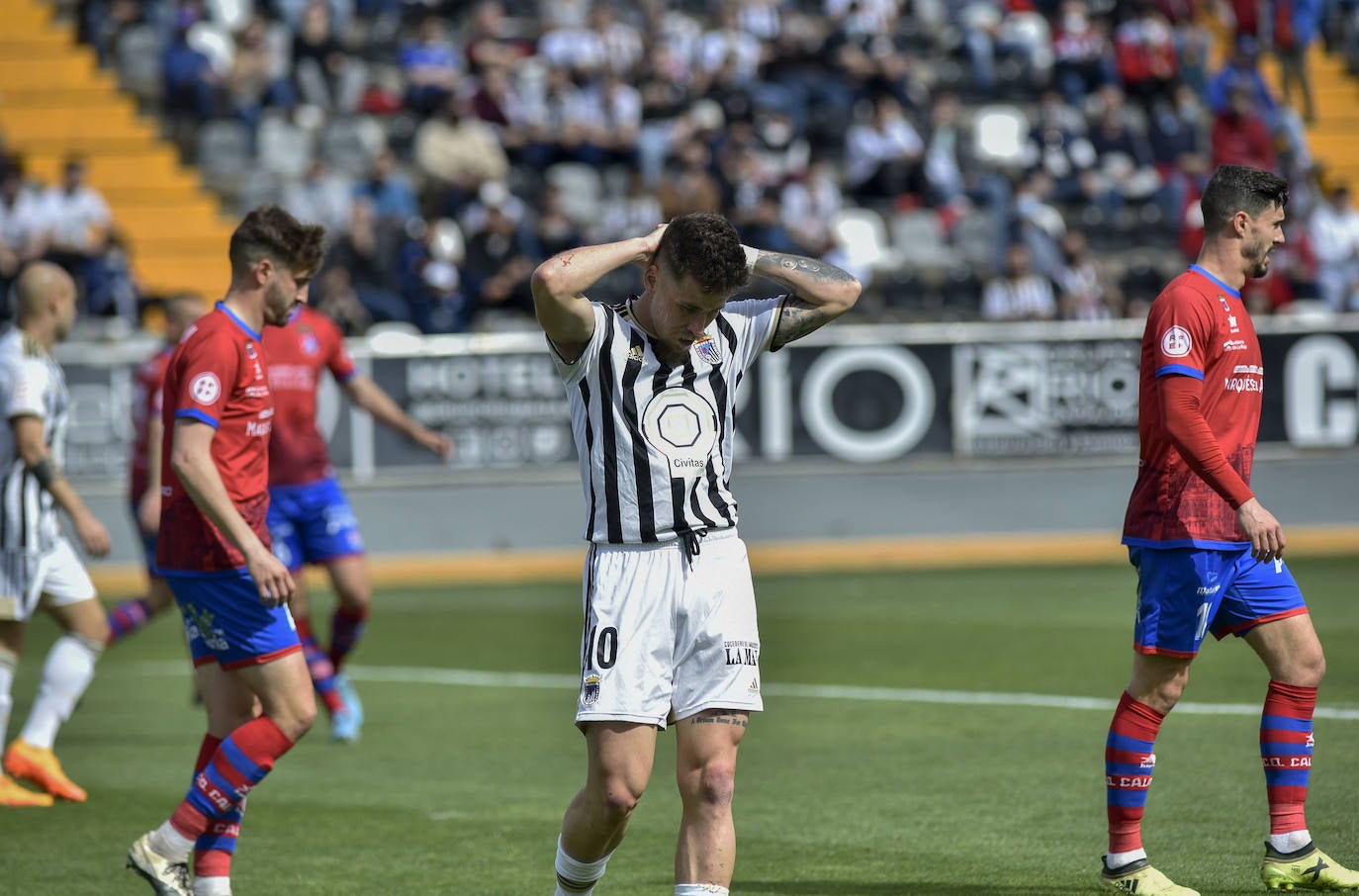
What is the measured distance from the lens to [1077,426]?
18516 millimetres

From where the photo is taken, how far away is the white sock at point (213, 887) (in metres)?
6.34

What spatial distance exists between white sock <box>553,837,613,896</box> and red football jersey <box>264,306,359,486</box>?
16.6 ft

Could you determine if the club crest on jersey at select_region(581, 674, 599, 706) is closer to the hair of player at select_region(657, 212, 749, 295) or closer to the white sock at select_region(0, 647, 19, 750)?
the hair of player at select_region(657, 212, 749, 295)

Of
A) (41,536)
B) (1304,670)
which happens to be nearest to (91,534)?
(41,536)

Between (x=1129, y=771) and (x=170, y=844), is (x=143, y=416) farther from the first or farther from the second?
(x=1129, y=771)

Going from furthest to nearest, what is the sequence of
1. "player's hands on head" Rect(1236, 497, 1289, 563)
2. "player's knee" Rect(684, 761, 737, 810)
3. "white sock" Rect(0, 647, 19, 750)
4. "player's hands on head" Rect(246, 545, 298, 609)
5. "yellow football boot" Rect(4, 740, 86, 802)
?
"yellow football boot" Rect(4, 740, 86, 802)
"white sock" Rect(0, 647, 19, 750)
"player's hands on head" Rect(246, 545, 298, 609)
"player's hands on head" Rect(1236, 497, 1289, 563)
"player's knee" Rect(684, 761, 737, 810)

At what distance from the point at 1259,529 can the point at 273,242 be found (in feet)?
11.4

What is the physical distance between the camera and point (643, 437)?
17.6 feet

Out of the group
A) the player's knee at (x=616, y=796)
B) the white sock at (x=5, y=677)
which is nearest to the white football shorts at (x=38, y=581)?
the white sock at (x=5, y=677)

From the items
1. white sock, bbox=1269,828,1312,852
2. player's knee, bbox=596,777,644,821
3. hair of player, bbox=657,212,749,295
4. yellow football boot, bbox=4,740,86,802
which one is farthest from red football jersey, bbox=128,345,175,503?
white sock, bbox=1269,828,1312,852

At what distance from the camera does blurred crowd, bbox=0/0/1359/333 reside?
20.7 metres

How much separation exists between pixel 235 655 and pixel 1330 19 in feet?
79.7

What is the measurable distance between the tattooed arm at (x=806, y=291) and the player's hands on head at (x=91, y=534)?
359 centimetres

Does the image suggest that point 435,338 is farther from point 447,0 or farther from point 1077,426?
point 447,0
